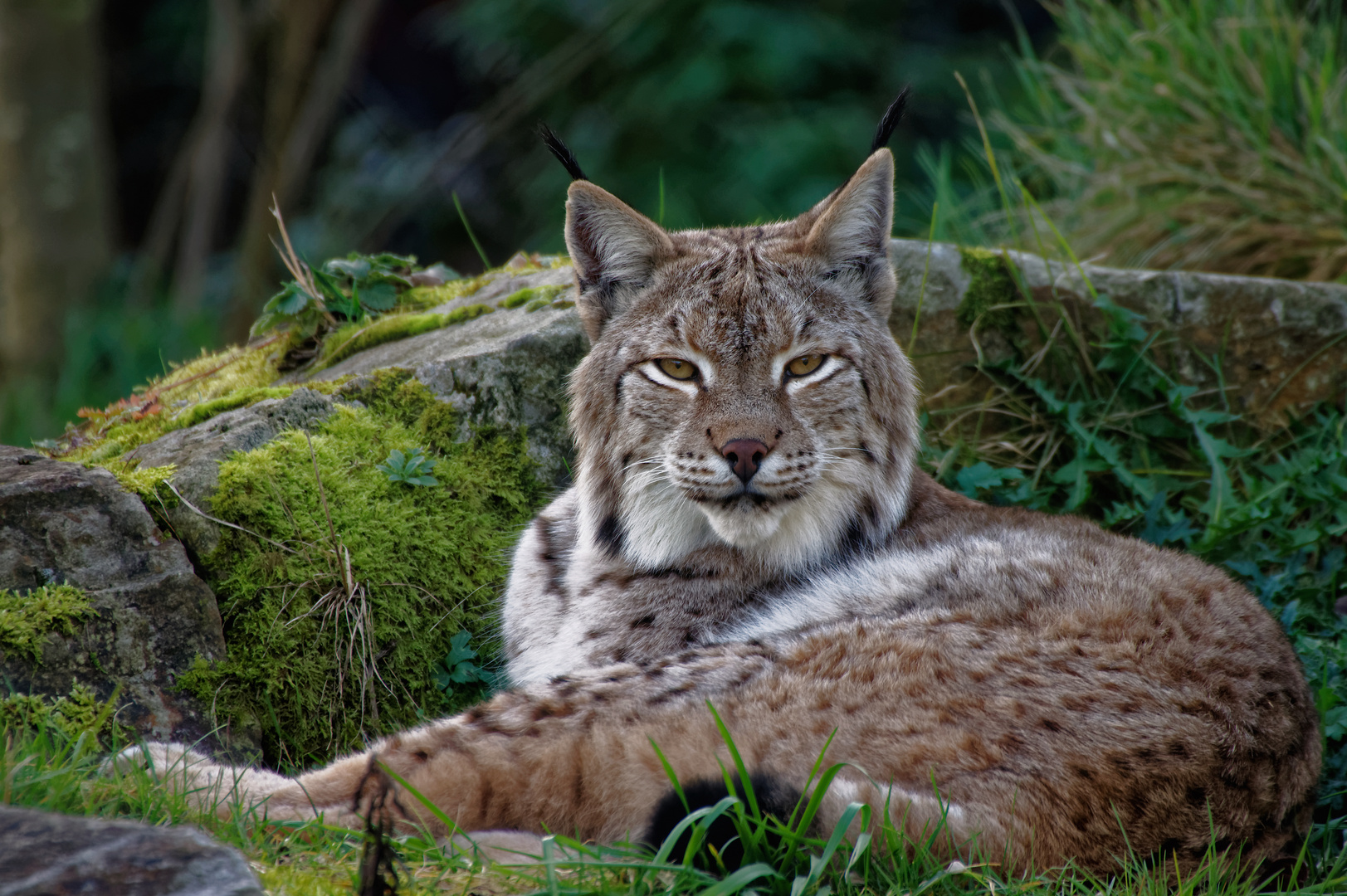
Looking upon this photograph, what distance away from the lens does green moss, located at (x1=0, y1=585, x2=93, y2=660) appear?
3154 millimetres

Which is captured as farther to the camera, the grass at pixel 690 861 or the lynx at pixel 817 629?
the lynx at pixel 817 629

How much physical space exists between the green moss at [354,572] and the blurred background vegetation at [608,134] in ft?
9.91

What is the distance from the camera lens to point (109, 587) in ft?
11.1

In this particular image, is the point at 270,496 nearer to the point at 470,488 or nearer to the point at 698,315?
the point at 470,488

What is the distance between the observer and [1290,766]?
267cm

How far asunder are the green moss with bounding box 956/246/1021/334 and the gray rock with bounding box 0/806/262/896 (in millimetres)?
3829

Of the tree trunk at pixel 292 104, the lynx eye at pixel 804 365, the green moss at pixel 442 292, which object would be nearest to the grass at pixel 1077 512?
the lynx eye at pixel 804 365

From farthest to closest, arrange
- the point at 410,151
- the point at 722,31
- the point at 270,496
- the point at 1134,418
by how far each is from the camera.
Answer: the point at 410,151 < the point at 722,31 < the point at 1134,418 < the point at 270,496

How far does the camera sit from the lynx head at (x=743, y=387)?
322 cm

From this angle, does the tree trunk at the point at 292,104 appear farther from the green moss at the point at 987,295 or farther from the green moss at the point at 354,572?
the green moss at the point at 987,295

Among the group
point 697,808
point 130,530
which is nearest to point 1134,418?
point 697,808

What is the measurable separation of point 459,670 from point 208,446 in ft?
3.81

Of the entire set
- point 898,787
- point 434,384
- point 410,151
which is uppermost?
point 410,151

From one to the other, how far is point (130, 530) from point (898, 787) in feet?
8.11
